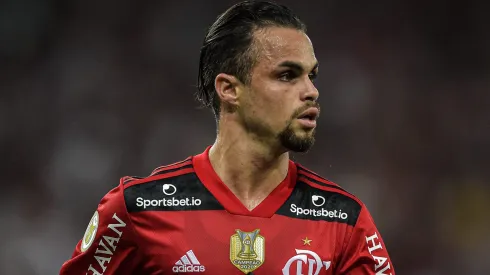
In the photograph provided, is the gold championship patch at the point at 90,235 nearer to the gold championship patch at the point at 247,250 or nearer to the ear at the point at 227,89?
the gold championship patch at the point at 247,250

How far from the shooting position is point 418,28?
7.02m

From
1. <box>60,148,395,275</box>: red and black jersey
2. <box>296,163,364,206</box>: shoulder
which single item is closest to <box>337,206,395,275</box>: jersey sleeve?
<box>60,148,395,275</box>: red and black jersey

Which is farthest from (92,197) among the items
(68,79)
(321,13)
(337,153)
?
(321,13)

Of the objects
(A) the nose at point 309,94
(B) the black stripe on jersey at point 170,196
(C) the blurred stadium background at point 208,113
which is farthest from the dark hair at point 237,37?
(C) the blurred stadium background at point 208,113

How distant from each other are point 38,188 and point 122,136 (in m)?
0.87

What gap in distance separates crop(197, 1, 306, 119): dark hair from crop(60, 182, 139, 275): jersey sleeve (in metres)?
0.59

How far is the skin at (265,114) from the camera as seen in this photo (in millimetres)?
2754

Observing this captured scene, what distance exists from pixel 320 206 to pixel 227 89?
0.59 meters

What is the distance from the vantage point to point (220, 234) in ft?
9.07

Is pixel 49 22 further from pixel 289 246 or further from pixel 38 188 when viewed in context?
pixel 289 246

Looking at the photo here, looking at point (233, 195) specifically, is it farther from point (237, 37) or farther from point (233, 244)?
point (237, 37)

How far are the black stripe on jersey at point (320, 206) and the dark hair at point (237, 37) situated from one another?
481 millimetres

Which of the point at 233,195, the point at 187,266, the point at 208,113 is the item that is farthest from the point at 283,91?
the point at 208,113

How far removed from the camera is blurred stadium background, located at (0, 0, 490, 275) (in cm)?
637
